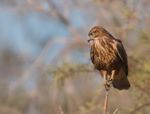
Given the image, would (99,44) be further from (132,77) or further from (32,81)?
(32,81)

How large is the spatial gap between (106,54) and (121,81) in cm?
37

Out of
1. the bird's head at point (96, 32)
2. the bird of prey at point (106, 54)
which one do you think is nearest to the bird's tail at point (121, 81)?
the bird of prey at point (106, 54)

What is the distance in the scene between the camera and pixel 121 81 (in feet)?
21.7

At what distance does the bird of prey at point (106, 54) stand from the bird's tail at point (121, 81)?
0.11 feet

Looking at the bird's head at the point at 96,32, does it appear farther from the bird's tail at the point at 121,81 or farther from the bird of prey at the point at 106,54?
the bird's tail at the point at 121,81

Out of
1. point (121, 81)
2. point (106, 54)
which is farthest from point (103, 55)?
point (121, 81)

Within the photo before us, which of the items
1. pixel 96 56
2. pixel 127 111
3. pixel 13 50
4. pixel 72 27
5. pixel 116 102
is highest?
pixel 13 50

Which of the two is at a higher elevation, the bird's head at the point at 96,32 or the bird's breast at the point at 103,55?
the bird's head at the point at 96,32

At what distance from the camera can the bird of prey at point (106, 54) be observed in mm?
6336

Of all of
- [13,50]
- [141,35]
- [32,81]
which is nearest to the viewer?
[141,35]

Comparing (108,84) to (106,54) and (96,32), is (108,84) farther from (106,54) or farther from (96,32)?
(96,32)

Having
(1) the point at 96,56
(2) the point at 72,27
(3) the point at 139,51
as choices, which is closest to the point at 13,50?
(2) the point at 72,27

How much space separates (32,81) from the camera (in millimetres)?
10617

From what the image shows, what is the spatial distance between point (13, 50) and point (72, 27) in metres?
11.5
